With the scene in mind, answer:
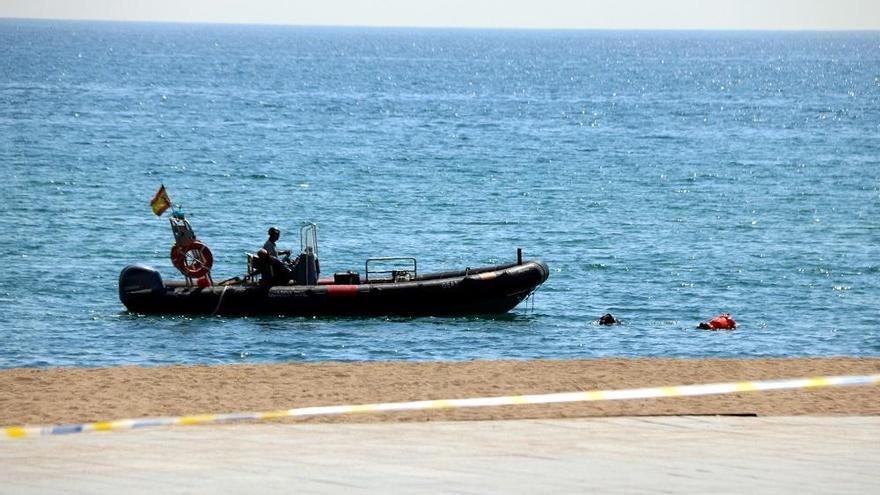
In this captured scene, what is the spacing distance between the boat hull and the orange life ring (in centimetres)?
43

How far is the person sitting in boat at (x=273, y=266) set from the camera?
2811 centimetres

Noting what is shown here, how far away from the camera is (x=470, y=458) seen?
38.5 feet

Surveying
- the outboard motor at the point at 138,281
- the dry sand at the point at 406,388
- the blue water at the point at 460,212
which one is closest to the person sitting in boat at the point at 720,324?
the blue water at the point at 460,212

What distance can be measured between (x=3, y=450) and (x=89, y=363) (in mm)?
12989

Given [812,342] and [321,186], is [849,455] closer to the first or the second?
[812,342]

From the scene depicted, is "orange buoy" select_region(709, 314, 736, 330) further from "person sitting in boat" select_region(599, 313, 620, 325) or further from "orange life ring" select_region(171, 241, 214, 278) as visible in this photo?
"orange life ring" select_region(171, 241, 214, 278)

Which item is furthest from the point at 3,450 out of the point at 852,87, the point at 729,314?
the point at 852,87

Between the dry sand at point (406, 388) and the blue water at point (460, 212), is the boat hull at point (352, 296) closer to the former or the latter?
the blue water at point (460, 212)

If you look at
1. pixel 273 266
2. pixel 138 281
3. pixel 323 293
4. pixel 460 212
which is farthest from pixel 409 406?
pixel 460 212

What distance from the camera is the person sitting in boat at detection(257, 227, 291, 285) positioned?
92.2 feet

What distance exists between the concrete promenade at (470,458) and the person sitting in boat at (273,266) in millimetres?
15109

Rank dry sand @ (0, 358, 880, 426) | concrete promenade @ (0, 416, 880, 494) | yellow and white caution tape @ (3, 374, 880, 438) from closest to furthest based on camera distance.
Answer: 1. concrete promenade @ (0, 416, 880, 494)
2. yellow and white caution tape @ (3, 374, 880, 438)
3. dry sand @ (0, 358, 880, 426)

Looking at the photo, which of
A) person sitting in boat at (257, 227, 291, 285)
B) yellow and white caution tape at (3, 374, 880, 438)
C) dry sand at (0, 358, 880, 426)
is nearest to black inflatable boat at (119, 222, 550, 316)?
person sitting in boat at (257, 227, 291, 285)

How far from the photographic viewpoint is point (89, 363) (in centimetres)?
2462
